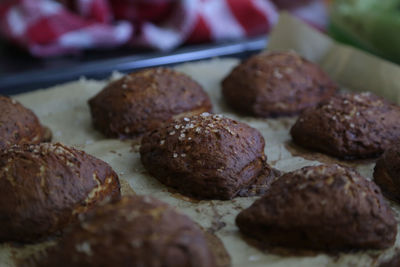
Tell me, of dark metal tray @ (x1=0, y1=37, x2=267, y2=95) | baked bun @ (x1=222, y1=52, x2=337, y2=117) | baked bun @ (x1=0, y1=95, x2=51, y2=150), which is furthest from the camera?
dark metal tray @ (x1=0, y1=37, x2=267, y2=95)

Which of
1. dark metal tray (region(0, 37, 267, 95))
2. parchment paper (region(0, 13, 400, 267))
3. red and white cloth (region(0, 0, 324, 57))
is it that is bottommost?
parchment paper (region(0, 13, 400, 267))

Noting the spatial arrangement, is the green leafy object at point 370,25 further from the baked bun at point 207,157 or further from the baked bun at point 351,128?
the baked bun at point 207,157

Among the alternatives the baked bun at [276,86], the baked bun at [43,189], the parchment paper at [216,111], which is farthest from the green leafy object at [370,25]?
the baked bun at [43,189]

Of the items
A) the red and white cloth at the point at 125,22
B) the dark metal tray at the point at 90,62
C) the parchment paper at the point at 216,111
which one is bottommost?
the parchment paper at the point at 216,111

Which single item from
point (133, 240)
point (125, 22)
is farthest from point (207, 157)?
point (125, 22)

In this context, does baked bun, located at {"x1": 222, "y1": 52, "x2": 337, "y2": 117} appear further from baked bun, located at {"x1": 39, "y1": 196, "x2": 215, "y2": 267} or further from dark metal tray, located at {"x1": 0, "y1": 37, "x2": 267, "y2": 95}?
baked bun, located at {"x1": 39, "y1": 196, "x2": 215, "y2": 267}

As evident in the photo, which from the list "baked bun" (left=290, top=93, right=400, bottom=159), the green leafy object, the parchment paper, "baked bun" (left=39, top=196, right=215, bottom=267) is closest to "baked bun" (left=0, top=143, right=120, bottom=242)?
the parchment paper

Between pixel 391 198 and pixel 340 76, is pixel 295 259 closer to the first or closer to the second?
pixel 391 198
